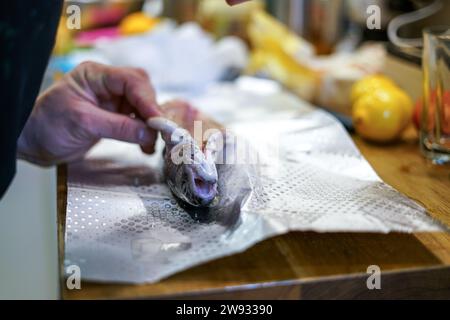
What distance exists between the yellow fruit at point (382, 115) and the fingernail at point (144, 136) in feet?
0.98

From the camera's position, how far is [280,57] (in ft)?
3.55

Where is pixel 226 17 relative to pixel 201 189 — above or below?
above

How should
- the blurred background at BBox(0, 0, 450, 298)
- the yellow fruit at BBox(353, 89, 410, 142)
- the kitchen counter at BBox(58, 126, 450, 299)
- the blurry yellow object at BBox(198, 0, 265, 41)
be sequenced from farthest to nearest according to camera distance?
1. the blurry yellow object at BBox(198, 0, 265, 41)
2. the blurred background at BBox(0, 0, 450, 298)
3. the yellow fruit at BBox(353, 89, 410, 142)
4. the kitchen counter at BBox(58, 126, 450, 299)

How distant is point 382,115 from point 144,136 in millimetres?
318

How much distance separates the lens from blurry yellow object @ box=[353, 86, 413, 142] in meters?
0.74

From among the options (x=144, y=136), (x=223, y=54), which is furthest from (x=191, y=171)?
(x=223, y=54)

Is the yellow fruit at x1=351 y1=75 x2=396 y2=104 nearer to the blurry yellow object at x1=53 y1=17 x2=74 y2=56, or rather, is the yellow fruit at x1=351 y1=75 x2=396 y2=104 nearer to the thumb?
the thumb

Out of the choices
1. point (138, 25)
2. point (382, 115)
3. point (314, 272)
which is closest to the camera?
point (314, 272)

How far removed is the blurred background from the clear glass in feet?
0.26

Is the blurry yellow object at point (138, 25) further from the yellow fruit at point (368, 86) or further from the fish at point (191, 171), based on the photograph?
the fish at point (191, 171)

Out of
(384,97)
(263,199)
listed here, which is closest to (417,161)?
(384,97)

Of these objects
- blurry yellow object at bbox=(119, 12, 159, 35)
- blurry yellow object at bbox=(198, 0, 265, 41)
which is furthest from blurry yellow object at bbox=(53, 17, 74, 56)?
blurry yellow object at bbox=(198, 0, 265, 41)

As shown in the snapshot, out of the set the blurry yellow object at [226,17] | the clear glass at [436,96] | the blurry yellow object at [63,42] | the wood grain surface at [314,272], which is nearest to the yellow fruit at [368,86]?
the clear glass at [436,96]

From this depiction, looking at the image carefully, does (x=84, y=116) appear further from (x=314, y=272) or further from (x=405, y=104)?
(x=405, y=104)
